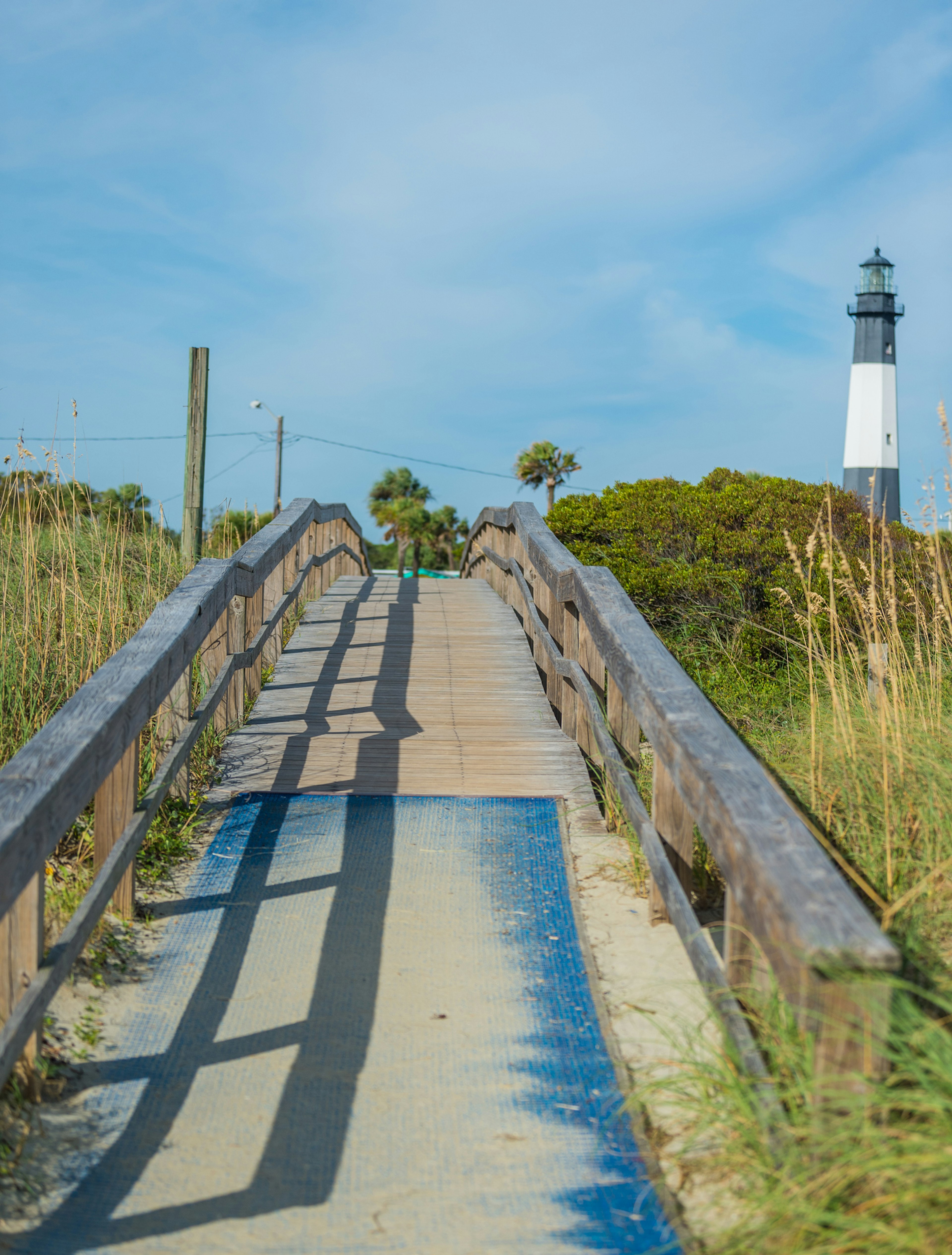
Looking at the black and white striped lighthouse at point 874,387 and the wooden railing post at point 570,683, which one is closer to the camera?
the wooden railing post at point 570,683

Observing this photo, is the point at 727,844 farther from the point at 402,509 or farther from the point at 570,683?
the point at 402,509

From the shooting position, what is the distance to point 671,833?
116 inches

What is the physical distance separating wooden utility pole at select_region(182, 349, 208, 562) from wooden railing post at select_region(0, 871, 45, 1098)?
5.95m

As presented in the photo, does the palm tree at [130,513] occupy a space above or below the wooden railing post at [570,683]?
above

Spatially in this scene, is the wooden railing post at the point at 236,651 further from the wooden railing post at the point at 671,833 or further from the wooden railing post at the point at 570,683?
the wooden railing post at the point at 671,833

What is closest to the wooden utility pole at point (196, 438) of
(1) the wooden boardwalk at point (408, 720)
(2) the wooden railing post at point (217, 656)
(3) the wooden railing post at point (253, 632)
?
(1) the wooden boardwalk at point (408, 720)

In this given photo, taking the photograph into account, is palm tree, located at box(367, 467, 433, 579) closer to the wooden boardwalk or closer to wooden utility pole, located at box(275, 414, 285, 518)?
wooden utility pole, located at box(275, 414, 285, 518)

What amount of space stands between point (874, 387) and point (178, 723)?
28.6 metres

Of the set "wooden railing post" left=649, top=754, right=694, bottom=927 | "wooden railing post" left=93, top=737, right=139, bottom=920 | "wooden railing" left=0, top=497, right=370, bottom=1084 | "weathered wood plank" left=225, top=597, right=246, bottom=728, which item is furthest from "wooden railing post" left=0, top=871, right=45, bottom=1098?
"weathered wood plank" left=225, top=597, right=246, bottom=728

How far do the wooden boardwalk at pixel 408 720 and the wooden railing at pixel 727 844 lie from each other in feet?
1.02

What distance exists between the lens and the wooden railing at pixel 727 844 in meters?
1.68

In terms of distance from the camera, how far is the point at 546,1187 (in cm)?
200

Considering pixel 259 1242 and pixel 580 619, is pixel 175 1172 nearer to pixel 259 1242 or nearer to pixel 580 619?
pixel 259 1242

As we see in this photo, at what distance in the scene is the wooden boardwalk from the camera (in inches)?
162
